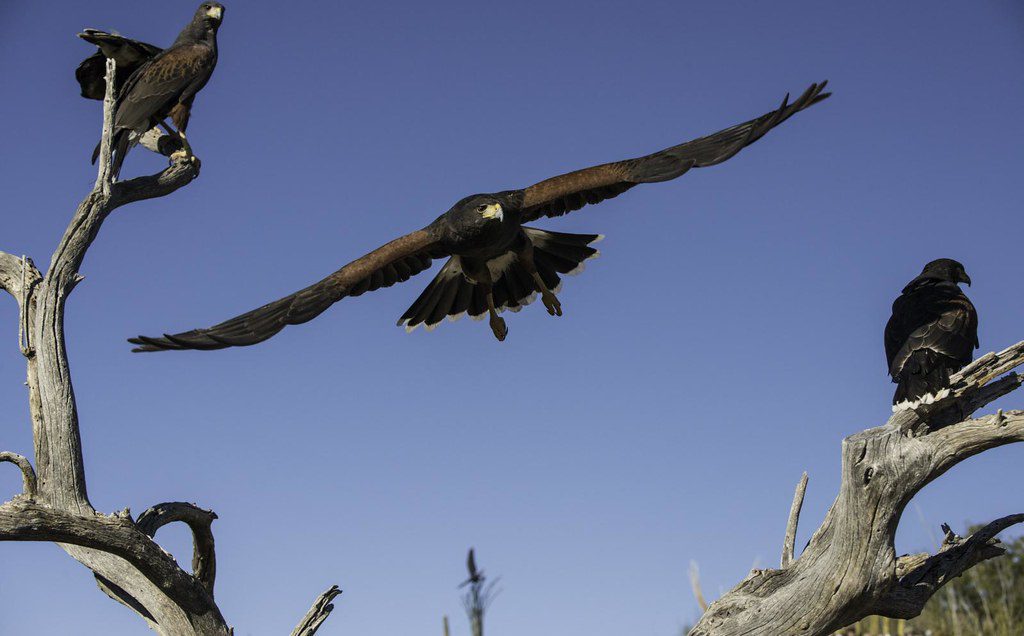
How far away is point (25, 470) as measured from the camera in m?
5.88

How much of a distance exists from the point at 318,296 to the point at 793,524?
11.9 feet

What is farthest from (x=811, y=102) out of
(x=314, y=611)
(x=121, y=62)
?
(x=121, y=62)

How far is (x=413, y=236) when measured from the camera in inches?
311

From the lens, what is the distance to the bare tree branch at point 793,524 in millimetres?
5457

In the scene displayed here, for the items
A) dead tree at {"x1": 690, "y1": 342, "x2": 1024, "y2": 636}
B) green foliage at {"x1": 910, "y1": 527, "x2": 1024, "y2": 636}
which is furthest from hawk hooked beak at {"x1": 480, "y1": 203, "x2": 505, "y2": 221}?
green foliage at {"x1": 910, "y1": 527, "x2": 1024, "y2": 636}

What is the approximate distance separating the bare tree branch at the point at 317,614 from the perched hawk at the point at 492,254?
179 cm

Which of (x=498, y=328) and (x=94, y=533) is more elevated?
(x=498, y=328)

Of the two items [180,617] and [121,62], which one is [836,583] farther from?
[121,62]

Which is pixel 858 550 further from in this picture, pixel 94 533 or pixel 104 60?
pixel 104 60

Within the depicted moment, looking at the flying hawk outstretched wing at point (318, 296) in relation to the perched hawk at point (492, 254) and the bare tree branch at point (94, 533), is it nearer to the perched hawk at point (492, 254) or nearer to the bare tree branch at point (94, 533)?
the perched hawk at point (492, 254)

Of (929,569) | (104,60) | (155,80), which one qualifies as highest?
(104,60)

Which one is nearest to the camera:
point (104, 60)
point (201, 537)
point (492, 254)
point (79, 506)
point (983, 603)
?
point (79, 506)

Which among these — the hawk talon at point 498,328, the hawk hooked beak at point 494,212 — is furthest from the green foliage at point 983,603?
the hawk hooked beak at point 494,212

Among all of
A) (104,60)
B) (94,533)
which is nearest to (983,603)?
(94,533)
